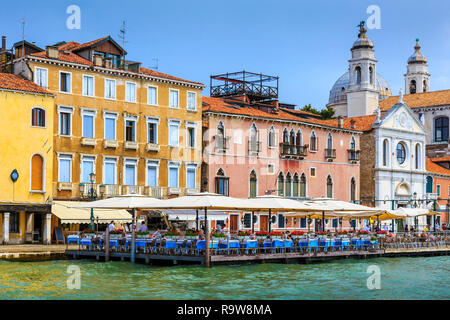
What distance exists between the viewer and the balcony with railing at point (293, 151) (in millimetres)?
57281

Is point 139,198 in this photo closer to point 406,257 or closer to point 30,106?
point 30,106

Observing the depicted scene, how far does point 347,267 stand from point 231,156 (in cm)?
1925

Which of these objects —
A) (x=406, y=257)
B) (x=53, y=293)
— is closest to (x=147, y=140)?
(x=406, y=257)

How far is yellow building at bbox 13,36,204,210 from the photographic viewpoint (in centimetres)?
4575

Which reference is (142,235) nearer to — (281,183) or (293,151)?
(281,183)

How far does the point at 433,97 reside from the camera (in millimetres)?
88250

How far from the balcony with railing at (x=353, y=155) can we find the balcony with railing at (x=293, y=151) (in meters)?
5.51

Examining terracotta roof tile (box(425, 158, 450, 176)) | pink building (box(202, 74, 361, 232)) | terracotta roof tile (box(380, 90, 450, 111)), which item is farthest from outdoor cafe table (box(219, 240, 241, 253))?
terracotta roof tile (box(380, 90, 450, 111))

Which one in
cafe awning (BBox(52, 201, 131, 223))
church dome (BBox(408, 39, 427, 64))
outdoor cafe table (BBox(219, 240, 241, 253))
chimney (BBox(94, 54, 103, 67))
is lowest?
outdoor cafe table (BBox(219, 240, 241, 253))

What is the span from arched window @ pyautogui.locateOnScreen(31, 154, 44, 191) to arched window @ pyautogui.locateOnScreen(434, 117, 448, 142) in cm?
→ 5224

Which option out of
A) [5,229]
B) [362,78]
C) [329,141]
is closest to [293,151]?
[329,141]

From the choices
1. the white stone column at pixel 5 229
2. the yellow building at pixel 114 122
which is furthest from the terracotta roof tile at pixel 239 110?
the white stone column at pixel 5 229

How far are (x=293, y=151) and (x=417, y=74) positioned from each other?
51.0 metres

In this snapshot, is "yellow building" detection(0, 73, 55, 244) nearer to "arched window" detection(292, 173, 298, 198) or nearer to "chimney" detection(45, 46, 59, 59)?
"chimney" detection(45, 46, 59, 59)
